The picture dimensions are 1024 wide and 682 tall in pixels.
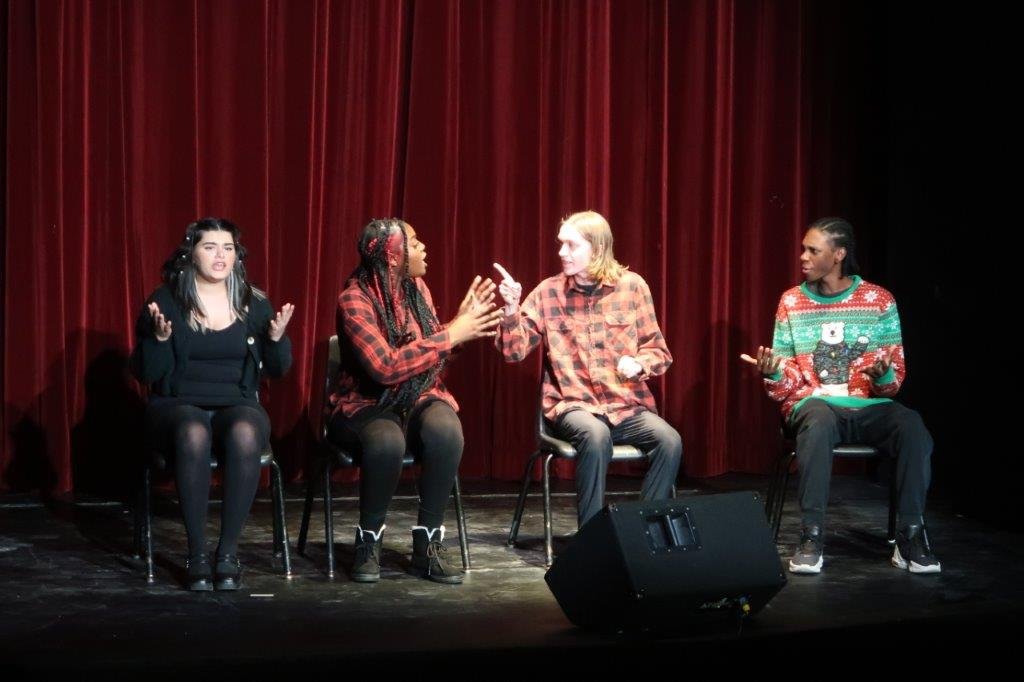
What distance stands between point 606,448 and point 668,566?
1063mm

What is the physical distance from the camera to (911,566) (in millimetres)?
4215

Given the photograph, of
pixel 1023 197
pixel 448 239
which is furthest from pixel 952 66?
pixel 448 239

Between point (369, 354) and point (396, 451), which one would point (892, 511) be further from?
point (369, 354)

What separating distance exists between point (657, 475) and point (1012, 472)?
5.23ft

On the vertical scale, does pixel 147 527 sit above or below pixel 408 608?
above

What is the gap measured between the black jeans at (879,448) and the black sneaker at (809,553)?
32 mm

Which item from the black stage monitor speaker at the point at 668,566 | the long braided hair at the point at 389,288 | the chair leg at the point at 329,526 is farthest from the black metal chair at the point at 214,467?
the black stage monitor speaker at the point at 668,566

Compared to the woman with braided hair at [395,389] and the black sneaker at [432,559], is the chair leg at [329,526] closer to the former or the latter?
the woman with braided hair at [395,389]

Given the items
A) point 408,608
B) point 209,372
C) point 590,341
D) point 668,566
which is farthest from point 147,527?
point 668,566

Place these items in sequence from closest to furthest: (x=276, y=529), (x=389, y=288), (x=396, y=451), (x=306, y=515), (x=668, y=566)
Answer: (x=668, y=566), (x=396, y=451), (x=276, y=529), (x=389, y=288), (x=306, y=515)

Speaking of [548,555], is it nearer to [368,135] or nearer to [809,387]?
[809,387]

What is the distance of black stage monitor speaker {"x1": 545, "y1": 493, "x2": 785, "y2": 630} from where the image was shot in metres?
3.16

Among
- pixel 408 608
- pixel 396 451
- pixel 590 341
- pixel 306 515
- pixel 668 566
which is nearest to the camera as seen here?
pixel 668 566

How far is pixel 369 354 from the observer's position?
405 cm
